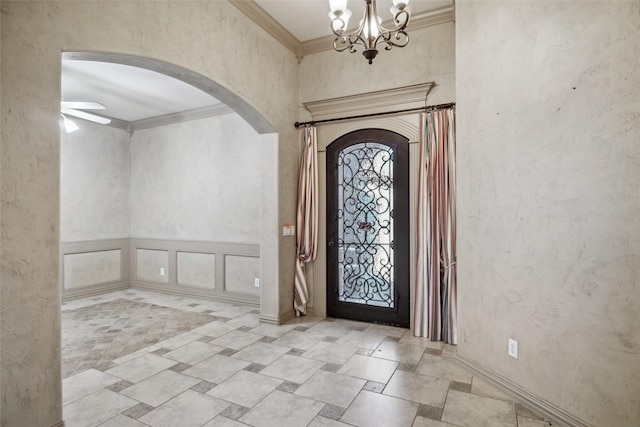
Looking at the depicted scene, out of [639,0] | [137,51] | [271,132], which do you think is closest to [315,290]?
[271,132]

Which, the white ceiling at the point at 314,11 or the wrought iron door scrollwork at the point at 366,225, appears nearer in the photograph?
the white ceiling at the point at 314,11

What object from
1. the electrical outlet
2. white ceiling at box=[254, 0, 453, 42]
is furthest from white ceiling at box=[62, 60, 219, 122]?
the electrical outlet

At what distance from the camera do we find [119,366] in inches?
126

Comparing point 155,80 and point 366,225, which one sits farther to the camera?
point 155,80

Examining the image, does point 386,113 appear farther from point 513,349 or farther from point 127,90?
point 127,90

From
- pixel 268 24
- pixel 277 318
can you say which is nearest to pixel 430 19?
pixel 268 24

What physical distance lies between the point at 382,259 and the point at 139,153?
527 centimetres

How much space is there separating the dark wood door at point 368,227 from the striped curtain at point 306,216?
195 mm

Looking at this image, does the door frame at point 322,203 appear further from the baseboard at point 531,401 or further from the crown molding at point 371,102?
the baseboard at point 531,401

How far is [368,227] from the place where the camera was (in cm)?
429

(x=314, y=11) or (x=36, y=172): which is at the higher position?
(x=314, y=11)

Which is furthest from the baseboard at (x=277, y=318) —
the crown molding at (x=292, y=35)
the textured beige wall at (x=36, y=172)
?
the crown molding at (x=292, y=35)

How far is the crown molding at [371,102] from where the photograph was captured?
13.1 ft

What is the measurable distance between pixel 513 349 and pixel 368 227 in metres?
2.08
